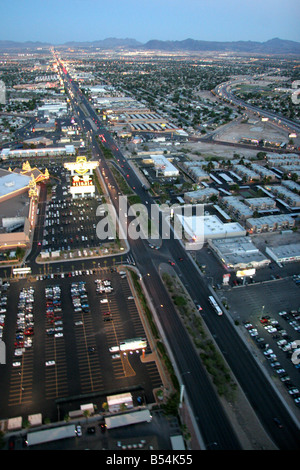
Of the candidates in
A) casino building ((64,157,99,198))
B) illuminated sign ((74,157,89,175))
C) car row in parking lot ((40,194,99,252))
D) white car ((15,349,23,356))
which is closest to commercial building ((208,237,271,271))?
car row in parking lot ((40,194,99,252))

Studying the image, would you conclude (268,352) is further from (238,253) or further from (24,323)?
(24,323)

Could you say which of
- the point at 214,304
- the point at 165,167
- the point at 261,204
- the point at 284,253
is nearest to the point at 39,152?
the point at 165,167

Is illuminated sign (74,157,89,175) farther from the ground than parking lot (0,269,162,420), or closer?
farther from the ground

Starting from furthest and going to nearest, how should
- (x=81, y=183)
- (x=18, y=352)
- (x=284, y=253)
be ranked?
(x=81, y=183), (x=284, y=253), (x=18, y=352)

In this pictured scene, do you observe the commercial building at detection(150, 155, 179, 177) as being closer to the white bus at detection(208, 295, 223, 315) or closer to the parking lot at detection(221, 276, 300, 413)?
the parking lot at detection(221, 276, 300, 413)

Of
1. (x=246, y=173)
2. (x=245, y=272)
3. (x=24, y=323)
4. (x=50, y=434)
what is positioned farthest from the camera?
(x=246, y=173)

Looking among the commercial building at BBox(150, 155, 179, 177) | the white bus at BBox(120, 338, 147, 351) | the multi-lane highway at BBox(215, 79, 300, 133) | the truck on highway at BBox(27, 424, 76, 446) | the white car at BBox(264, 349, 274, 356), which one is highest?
the multi-lane highway at BBox(215, 79, 300, 133)
